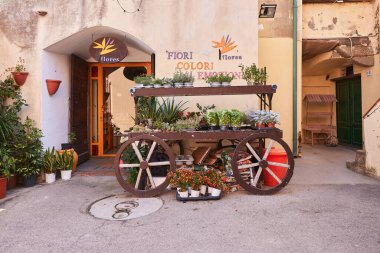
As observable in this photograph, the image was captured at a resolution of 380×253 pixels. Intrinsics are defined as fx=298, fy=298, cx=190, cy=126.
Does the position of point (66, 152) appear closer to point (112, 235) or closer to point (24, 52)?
point (24, 52)

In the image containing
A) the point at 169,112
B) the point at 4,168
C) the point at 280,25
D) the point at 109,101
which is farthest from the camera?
the point at 109,101

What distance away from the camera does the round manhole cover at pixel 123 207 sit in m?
4.12

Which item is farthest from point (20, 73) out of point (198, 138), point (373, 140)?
point (373, 140)

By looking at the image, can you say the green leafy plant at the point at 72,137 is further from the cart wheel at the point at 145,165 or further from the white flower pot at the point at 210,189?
the white flower pot at the point at 210,189

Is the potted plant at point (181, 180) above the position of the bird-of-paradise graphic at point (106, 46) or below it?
below

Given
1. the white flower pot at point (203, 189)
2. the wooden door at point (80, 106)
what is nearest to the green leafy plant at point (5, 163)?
the wooden door at point (80, 106)

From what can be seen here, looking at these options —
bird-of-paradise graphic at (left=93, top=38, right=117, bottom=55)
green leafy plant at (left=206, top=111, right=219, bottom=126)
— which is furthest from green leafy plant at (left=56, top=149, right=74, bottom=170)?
green leafy plant at (left=206, top=111, right=219, bottom=126)

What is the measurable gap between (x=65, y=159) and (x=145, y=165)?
227 centimetres

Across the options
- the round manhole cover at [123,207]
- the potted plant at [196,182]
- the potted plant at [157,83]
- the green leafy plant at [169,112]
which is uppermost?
the potted plant at [157,83]

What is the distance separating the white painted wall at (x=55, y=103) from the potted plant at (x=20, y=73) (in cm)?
32

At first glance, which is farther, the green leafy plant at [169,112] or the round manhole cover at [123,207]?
the green leafy plant at [169,112]

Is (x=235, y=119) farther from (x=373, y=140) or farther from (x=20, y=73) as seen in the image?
(x=20, y=73)

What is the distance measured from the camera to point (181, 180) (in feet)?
15.0

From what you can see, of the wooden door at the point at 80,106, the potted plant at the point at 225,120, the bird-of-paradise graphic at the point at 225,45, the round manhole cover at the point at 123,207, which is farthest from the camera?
the wooden door at the point at 80,106
